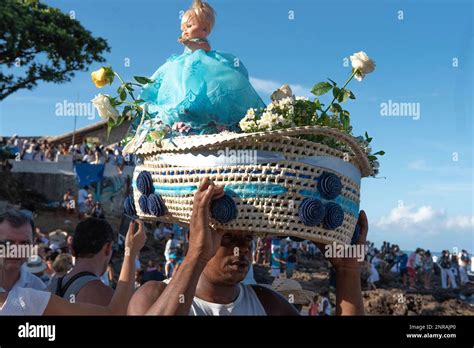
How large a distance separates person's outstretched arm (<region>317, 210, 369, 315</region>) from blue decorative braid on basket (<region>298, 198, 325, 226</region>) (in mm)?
380

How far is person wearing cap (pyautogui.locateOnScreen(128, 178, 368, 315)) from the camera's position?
237 cm

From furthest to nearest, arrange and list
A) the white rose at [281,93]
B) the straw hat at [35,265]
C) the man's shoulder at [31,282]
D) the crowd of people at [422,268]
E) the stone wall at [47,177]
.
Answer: the stone wall at [47,177] → the crowd of people at [422,268] → the straw hat at [35,265] → the man's shoulder at [31,282] → the white rose at [281,93]

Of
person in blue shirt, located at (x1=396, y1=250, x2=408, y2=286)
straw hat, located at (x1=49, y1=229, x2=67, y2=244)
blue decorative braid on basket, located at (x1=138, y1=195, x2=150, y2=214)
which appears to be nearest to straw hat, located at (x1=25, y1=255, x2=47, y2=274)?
blue decorative braid on basket, located at (x1=138, y1=195, x2=150, y2=214)

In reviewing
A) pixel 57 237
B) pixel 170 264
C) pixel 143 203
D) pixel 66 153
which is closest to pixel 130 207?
pixel 143 203

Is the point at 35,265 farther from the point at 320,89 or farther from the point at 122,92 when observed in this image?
→ the point at 320,89

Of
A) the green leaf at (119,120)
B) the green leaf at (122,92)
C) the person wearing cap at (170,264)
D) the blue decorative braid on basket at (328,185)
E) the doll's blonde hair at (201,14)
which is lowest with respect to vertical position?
the person wearing cap at (170,264)

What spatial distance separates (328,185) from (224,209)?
0.44 meters

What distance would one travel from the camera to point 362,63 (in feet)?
8.95

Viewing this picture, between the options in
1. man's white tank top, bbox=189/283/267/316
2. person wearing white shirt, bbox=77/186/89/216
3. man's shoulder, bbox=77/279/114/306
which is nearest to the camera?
man's white tank top, bbox=189/283/267/316

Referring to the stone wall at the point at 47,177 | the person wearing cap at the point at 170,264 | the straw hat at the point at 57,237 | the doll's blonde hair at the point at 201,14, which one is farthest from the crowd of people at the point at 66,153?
the doll's blonde hair at the point at 201,14

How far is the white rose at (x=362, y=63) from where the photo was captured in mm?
2732

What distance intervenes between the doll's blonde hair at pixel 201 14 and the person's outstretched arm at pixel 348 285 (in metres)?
1.20
